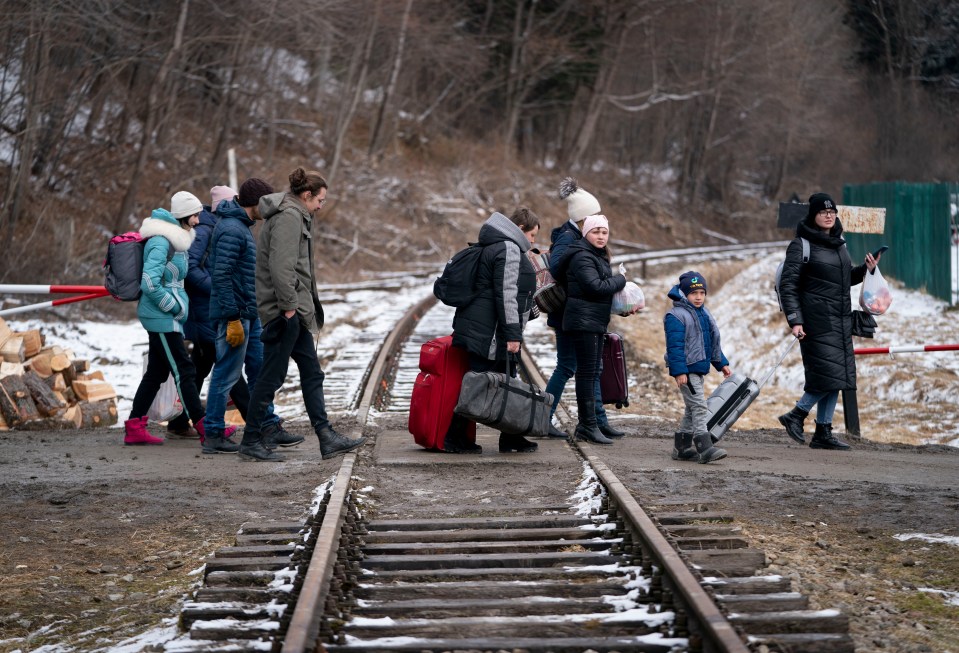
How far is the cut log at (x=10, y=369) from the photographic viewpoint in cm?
1066

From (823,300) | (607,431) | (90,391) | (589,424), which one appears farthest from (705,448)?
(90,391)

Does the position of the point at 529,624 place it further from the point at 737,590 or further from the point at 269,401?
the point at 269,401

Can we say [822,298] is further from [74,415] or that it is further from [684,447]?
[74,415]

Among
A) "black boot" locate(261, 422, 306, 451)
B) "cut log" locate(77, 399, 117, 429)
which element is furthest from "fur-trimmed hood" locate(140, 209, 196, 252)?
"cut log" locate(77, 399, 117, 429)

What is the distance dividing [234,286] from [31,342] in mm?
3702

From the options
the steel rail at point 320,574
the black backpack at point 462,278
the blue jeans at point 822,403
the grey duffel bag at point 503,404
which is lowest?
the steel rail at point 320,574

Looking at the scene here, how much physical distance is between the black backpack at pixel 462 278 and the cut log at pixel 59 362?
4.73m

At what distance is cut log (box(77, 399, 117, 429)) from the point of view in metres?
11.4

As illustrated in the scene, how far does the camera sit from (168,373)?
367 inches

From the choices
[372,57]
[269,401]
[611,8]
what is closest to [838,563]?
[269,401]

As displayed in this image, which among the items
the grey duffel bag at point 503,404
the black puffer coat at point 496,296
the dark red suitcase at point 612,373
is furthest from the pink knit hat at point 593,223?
the grey duffel bag at point 503,404

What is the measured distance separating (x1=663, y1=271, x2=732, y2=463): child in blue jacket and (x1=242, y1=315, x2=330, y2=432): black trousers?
98.1 inches

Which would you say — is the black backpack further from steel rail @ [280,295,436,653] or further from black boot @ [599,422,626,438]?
black boot @ [599,422,626,438]

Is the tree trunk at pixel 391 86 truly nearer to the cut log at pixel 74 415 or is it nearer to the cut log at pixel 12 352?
the cut log at pixel 74 415
